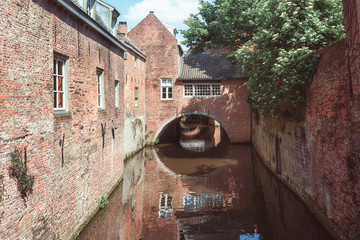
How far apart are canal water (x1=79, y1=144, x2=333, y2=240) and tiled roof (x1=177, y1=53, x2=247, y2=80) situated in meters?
9.33

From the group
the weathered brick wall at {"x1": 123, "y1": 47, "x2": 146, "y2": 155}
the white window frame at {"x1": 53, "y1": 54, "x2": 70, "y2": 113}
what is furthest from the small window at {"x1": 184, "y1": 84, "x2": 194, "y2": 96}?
the white window frame at {"x1": 53, "y1": 54, "x2": 70, "y2": 113}

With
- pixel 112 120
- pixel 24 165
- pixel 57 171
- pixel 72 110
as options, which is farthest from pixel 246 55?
pixel 24 165

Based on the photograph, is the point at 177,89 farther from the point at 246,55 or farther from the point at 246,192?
the point at 246,192

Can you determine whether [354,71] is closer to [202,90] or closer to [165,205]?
[165,205]

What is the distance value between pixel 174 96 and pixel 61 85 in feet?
53.1

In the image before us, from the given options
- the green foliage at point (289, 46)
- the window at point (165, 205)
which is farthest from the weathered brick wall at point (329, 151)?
the window at point (165, 205)

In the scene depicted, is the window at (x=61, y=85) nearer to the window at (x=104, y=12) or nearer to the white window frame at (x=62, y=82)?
the white window frame at (x=62, y=82)

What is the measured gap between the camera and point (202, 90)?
2261cm

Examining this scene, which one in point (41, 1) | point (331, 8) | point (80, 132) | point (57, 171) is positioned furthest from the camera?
point (331, 8)

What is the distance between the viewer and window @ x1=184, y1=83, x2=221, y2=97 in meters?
22.5

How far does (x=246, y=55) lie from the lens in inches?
478

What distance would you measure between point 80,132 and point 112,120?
3.27m

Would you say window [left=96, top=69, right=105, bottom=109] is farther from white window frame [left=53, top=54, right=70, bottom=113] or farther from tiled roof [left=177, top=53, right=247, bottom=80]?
tiled roof [left=177, top=53, right=247, bottom=80]

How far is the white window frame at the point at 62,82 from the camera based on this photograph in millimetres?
6254
